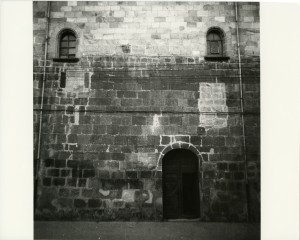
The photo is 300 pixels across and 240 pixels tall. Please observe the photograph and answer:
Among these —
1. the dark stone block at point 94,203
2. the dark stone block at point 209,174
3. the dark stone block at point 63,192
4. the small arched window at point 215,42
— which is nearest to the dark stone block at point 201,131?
the dark stone block at point 209,174

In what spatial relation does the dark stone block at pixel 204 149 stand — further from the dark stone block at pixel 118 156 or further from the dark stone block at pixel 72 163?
the dark stone block at pixel 72 163

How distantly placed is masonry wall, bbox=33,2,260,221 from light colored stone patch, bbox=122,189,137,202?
19 millimetres

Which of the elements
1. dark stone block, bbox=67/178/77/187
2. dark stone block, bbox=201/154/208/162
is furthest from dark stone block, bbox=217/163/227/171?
dark stone block, bbox=67/178/77/187

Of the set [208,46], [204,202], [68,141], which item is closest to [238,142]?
[204,202]

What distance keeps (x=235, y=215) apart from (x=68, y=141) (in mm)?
3577

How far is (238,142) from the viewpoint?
18.8 ft

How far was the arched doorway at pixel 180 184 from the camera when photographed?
5762 millimetres

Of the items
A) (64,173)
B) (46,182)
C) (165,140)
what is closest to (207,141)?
(165,140)

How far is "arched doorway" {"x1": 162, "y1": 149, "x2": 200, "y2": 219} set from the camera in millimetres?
5762

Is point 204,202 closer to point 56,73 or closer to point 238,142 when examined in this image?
point 238,142

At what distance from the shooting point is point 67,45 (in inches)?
239

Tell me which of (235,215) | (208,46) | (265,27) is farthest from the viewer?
(208,46)

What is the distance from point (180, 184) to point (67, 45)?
147 inches

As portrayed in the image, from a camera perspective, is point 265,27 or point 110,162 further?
point 110,162
